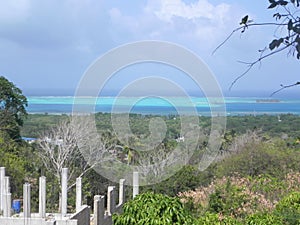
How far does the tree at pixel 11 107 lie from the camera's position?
42.4 ft

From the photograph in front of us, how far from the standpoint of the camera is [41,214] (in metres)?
6.98

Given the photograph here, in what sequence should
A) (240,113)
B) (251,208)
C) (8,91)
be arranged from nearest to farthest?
(251,208) → (8,91) → (240,113)

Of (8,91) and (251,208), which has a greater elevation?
(8,91)

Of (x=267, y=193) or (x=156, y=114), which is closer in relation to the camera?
(x=267, y=193)

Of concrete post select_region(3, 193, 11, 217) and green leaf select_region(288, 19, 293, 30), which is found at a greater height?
green leaf select_region(288, 19, 293, 30)

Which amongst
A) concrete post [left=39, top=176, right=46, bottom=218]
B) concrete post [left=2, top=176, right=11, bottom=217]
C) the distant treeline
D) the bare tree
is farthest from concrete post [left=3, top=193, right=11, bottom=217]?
the bare tree

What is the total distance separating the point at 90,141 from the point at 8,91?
11.9 feet

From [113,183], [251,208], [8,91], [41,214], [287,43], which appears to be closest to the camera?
[287,43]

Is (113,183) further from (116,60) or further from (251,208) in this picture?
(251,208)

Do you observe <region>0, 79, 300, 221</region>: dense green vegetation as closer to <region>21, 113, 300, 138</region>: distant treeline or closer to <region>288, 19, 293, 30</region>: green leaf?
<region>21, 113, 300, 138</region>: distant treeline

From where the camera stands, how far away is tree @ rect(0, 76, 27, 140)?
1292 centimetres

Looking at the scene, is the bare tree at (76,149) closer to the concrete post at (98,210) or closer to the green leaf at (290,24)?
the concrete post at (98,210)

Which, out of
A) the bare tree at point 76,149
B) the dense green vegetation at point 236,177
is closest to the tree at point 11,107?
the dense green vegetation at point 236,177

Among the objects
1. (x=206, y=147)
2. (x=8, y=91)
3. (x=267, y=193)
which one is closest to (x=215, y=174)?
(x=206, y=147)
